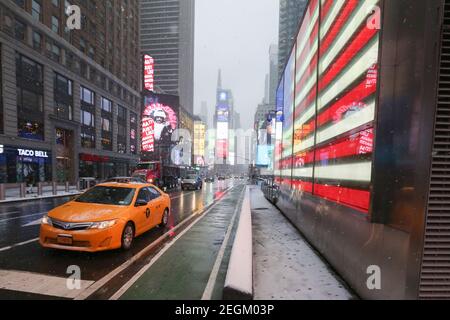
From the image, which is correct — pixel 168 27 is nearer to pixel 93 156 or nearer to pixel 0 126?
pixel 93 156

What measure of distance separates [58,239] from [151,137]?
48687 mm

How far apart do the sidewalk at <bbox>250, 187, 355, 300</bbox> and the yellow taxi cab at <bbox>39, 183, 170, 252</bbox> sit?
2.99 meters

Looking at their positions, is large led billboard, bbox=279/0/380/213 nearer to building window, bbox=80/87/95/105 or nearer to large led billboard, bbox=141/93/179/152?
building window, bbox=80/87/95/105

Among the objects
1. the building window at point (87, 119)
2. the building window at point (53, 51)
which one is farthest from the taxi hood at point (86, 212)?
the building window at point (87, 119)

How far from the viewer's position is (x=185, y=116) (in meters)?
119

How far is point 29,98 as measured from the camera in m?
28.1

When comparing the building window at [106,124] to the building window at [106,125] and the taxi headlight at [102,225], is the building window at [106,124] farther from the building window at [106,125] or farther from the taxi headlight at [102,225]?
the taxi headlight at [102,225]

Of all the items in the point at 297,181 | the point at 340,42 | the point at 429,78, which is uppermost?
the point at 340,42

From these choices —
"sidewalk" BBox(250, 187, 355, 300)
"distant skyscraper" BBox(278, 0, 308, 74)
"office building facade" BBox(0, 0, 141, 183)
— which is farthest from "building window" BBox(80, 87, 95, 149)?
"distant skyscraper" BBox(278, 0, 308, 74)

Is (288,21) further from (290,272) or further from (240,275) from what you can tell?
(240,275)

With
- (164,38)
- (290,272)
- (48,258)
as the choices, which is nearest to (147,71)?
(48,258)

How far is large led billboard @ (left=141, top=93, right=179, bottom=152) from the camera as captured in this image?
5234 centimetres

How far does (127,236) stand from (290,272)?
3.69 metres
